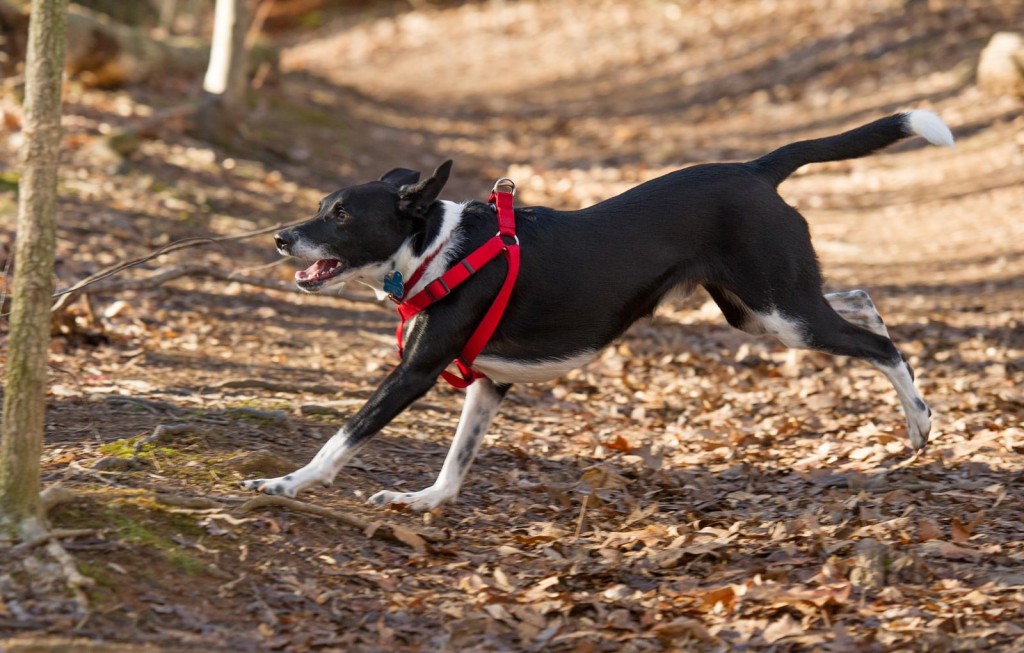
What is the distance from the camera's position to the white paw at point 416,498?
511 cm

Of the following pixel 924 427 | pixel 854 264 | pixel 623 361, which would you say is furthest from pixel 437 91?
pixel 924 427

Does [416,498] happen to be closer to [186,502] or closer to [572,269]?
[186,502]

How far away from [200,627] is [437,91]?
2032 cm

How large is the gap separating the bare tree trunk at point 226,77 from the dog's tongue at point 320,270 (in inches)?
335

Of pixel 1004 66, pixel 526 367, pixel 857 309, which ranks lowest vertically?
pixel 526 367

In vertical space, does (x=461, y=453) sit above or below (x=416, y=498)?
above

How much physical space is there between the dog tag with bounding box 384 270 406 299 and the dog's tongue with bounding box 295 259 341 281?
240mm

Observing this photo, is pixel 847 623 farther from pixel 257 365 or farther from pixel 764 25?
pixel 764 25

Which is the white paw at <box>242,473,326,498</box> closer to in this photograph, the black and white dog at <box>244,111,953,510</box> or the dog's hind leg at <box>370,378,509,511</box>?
the black and white dog at <box>244,111,953,510</box>

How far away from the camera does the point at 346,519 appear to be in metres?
4.74

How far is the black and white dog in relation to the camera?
494 centimetres

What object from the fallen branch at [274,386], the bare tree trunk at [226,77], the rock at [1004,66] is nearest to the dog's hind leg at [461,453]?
the fallen branch at [274,386]

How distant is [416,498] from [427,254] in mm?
1131

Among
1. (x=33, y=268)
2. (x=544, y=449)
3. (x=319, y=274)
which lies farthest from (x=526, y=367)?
(x=33, y=268)
